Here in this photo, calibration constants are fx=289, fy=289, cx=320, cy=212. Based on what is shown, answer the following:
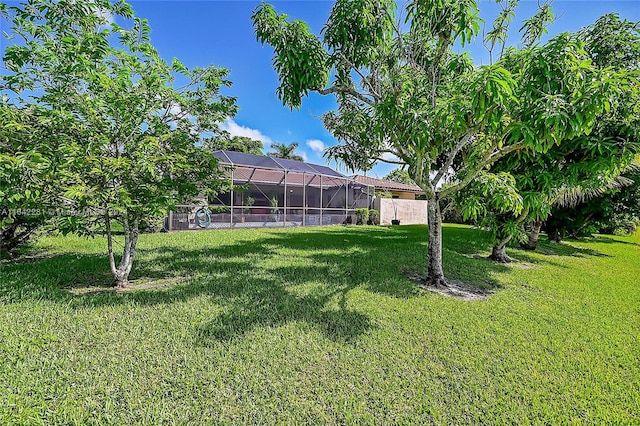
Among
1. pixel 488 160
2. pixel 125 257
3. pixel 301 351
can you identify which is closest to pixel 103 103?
pixel 125 257

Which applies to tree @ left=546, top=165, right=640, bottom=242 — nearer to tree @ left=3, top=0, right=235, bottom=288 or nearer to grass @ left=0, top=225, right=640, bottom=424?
grass @ left=0, top=225, right=640, bottom=424

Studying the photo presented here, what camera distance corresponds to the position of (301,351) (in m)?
2.99

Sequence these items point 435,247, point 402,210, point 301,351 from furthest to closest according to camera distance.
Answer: point 402,210 < point 435,247 < point 301,351

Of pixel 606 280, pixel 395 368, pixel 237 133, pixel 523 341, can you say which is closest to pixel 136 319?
pixel 395 368

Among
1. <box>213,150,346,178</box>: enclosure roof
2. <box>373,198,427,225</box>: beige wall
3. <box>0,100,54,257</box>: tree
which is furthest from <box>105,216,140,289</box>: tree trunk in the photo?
<box>373,198,427,225</box>: beige wall

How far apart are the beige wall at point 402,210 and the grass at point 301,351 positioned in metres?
15.5

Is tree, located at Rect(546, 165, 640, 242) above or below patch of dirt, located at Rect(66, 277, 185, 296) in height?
above

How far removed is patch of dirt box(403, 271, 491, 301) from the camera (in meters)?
5.10

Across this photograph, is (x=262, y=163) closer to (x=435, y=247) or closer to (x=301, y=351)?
(x=435, y=247)

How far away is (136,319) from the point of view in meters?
3.48

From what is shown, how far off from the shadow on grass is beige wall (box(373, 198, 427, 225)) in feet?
41.6

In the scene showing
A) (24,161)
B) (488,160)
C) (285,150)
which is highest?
(285,150)

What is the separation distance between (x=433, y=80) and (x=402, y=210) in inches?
742

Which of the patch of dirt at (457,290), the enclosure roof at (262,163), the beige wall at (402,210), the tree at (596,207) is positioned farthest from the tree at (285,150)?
the patch of dirt at (457,290)
